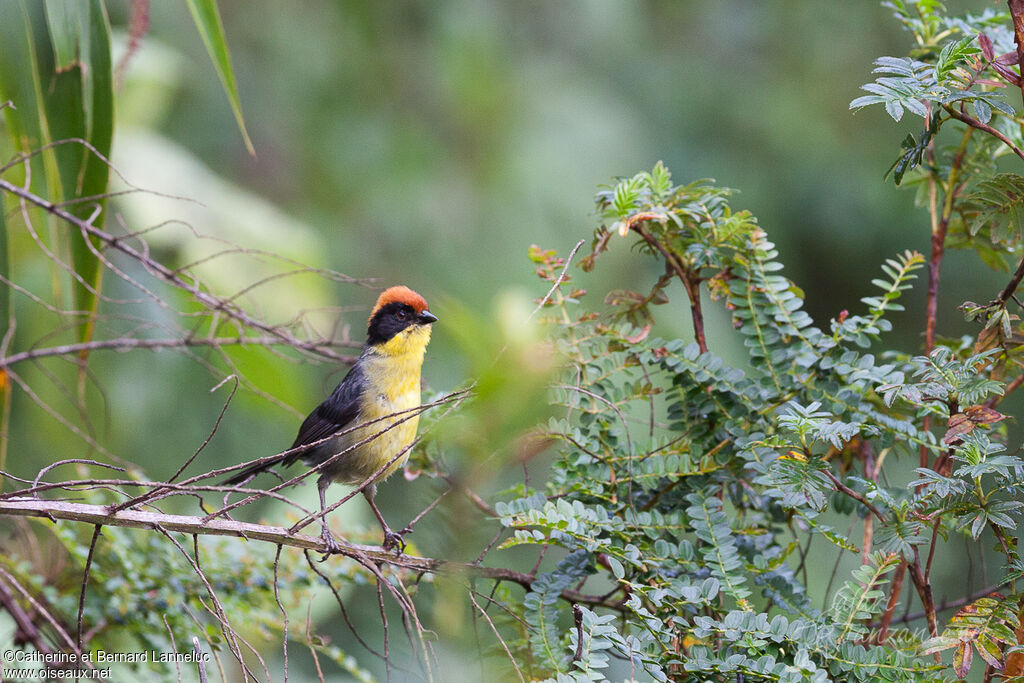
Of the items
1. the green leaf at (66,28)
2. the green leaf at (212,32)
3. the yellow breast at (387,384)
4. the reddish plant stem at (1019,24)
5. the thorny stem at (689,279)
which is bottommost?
the yellow breast at (387,384)

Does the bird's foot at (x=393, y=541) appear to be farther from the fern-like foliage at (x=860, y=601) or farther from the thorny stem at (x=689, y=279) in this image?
the fern-like foliage at (x=860, y=601)

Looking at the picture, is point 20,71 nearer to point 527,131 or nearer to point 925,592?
point 925,592

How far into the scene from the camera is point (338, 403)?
2.59 meters

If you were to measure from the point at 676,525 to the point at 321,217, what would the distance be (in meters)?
5.20

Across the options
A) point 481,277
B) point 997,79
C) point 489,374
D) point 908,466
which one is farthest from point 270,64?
point 489,374

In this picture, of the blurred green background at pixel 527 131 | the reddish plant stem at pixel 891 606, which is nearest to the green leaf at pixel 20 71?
the reddish plant stem at pixel 891 606

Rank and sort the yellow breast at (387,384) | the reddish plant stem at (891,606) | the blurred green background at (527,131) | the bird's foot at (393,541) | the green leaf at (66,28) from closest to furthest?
the reddish plant stem at (891,606) → the green leaf at (66,28) → the bird's foot at (393,541) → the yellow breast at (387,384) → the blurred green background at (527,131)

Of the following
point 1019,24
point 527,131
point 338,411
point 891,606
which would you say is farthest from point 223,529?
point 527,131

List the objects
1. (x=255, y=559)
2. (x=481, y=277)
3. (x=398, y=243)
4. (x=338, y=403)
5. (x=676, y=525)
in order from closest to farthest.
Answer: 1. (x=676, y=525)
2. (x=255, y=559)
3. (x=338, y=403)
4. (x=481, y=277)
5. (x=398, y=243)

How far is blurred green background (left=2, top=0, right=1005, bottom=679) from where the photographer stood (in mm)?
5637

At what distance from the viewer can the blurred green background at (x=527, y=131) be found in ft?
18.5

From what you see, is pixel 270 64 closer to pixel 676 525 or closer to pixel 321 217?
pixel 321 217

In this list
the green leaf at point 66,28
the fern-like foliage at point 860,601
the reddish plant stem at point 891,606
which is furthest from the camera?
the green leaf at point 66,28

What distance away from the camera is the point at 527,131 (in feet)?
19.8
